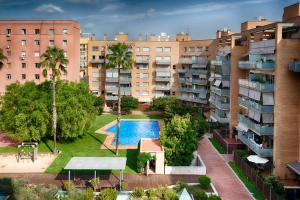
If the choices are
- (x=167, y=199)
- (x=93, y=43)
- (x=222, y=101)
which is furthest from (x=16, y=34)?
(x=167, y=199)

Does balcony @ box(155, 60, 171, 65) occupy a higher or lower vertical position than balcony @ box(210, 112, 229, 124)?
higher

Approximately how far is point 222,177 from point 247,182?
2863 millimetres

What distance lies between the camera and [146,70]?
9544cm

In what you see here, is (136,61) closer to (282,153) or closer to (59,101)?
(59,101)

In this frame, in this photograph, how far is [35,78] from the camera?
80.1 m

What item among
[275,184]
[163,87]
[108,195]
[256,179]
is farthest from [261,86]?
[163,87]

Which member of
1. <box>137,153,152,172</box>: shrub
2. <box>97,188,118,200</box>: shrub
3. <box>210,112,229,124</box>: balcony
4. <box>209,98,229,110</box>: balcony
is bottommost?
<box>97,188,118,200</box>: shrub

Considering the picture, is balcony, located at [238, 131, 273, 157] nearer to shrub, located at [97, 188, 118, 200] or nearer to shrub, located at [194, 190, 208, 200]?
shrub, located at [194, 190, 208, 200]

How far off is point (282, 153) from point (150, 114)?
2105 inches

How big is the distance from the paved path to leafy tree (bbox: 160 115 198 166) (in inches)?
132

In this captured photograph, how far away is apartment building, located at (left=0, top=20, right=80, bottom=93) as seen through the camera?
78.3m

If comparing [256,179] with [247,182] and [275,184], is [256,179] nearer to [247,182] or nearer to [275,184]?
[247,182]

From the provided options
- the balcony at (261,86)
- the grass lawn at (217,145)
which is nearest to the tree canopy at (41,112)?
the grass lawn at (217,145)

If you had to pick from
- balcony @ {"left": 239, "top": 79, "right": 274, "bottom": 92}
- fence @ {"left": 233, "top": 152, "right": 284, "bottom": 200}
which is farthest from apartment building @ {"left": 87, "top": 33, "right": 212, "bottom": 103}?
fence @ {"left": 233, "top": 152, "right": 284, "bottom": 200}
